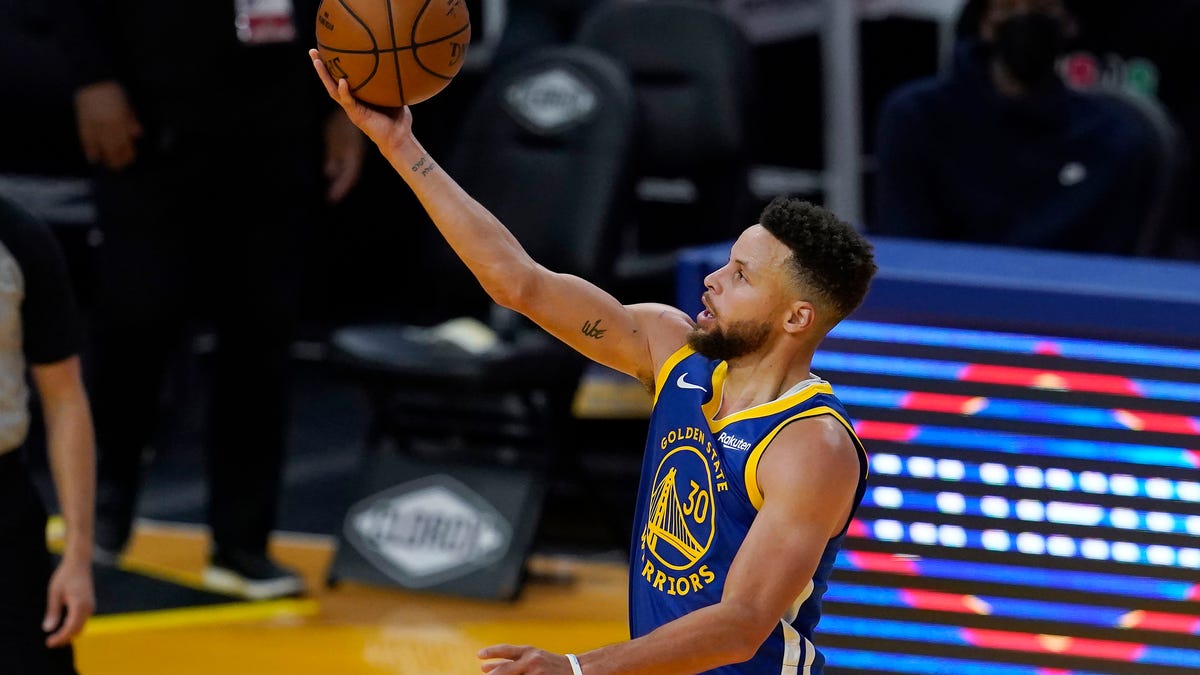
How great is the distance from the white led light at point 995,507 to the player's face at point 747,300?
3.34 feet

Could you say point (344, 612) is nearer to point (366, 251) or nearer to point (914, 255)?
point (914, 255)

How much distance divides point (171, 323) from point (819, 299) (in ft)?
9.85

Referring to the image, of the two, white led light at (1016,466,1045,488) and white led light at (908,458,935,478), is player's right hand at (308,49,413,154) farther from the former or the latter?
white led light at (1016,466,1045,488)

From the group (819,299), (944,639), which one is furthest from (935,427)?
(819,299)

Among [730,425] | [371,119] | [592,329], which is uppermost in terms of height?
[371,119]

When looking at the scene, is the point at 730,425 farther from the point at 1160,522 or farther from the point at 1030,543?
the point at 1160,522

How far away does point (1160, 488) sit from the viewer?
11.9 ft

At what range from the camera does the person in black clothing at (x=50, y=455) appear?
139 inches

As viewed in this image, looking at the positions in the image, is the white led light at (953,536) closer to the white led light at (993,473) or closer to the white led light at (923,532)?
the white led light at (923,532)

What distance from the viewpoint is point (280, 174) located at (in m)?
5.36

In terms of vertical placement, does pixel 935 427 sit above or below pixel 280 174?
below

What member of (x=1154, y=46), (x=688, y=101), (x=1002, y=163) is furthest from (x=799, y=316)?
(x=1154, y=46)

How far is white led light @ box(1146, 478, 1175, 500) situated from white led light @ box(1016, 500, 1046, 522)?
0.22 metres

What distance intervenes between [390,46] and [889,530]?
1532 mm
